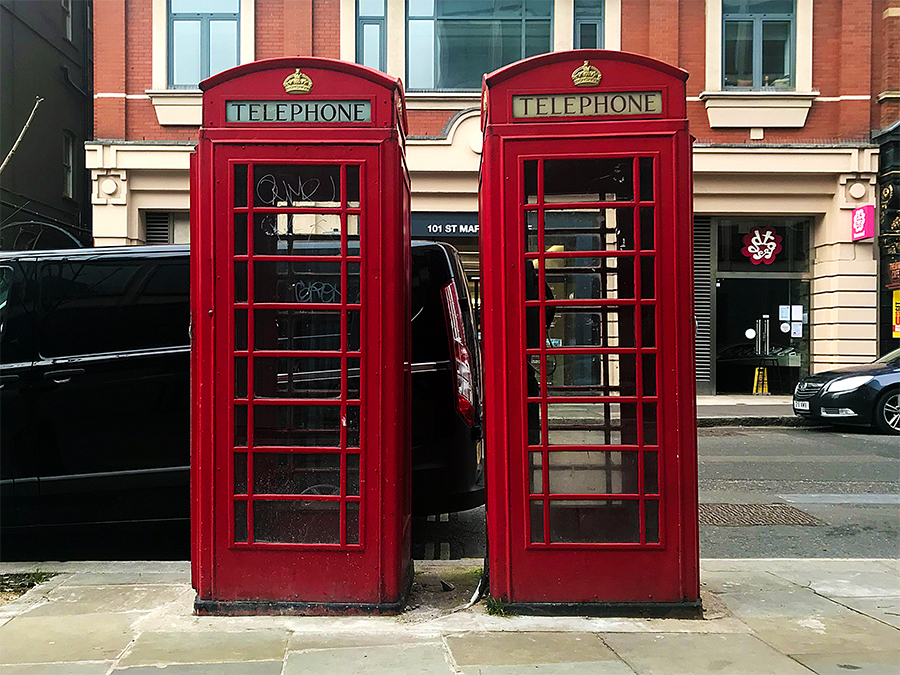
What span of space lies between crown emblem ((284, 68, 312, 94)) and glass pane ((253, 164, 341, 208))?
0.35m

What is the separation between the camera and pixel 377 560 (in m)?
3.91

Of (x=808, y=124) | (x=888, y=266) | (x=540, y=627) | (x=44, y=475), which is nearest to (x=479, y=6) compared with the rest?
(x=808, y=124)

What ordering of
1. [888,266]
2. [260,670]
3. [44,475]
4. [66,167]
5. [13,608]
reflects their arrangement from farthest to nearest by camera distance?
[66,167] → [888,266] → [44,475] → [13,608] → [260,670]

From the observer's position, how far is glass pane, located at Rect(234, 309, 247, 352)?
3908 mm

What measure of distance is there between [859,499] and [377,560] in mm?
5273

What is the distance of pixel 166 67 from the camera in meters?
15.6

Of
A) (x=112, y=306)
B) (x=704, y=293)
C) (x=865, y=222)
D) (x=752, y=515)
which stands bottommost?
(x=752, y=515)

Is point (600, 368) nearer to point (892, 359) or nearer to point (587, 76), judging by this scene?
point (587, 76)

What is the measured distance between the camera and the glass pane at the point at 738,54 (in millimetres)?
15977

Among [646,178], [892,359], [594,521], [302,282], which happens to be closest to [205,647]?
[302,282]

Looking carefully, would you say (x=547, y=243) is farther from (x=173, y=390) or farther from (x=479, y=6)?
(x=479, y=6)

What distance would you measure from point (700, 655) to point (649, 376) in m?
1.25

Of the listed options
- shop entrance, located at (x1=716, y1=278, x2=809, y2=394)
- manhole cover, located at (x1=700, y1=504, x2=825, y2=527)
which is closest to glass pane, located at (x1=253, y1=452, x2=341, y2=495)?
manhole cover, located at (x1=700, y1=504, x2=825, y2=527)

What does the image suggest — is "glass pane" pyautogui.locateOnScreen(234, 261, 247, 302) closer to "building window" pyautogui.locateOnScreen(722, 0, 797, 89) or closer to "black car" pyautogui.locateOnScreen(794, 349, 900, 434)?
"black car" pyautogui.locateOnScreen(794, 349, 900, 434)
